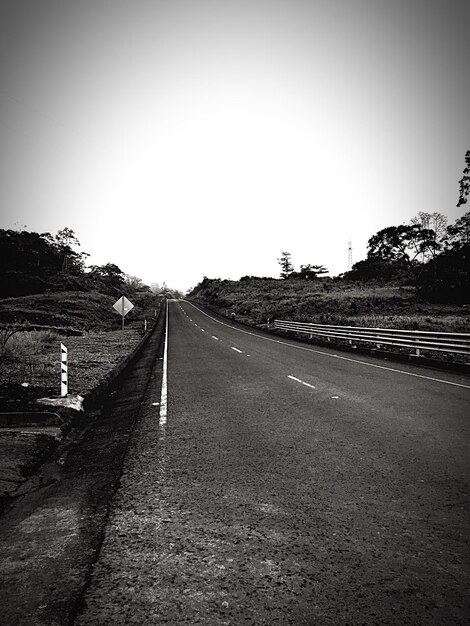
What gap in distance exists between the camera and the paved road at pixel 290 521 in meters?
2.17

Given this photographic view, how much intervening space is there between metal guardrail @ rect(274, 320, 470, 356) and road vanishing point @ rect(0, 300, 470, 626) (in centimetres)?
758

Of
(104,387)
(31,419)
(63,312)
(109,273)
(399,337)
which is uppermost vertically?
(109,273)

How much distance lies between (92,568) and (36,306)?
4087 cm

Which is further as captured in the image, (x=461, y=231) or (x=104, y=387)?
(x=461, y=231)

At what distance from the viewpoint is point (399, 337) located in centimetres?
1597

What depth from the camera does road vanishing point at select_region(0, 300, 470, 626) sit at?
85.2 inches

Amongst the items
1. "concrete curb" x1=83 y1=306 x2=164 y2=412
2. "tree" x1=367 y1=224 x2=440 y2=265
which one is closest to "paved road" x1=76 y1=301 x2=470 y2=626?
"concrete curb" x1=83 y1=306 x2=164 y2=412

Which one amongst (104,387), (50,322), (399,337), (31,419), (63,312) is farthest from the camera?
(63,312)

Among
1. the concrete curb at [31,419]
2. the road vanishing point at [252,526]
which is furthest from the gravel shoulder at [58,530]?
the concrete curb at [31,419]

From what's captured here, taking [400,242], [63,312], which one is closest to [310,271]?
[400,242]

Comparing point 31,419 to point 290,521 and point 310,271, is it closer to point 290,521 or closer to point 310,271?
point 290,521

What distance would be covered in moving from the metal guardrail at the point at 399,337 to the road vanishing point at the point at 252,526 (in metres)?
7.58

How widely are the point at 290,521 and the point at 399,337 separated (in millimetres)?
14655

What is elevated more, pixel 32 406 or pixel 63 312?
pixel 63 312
